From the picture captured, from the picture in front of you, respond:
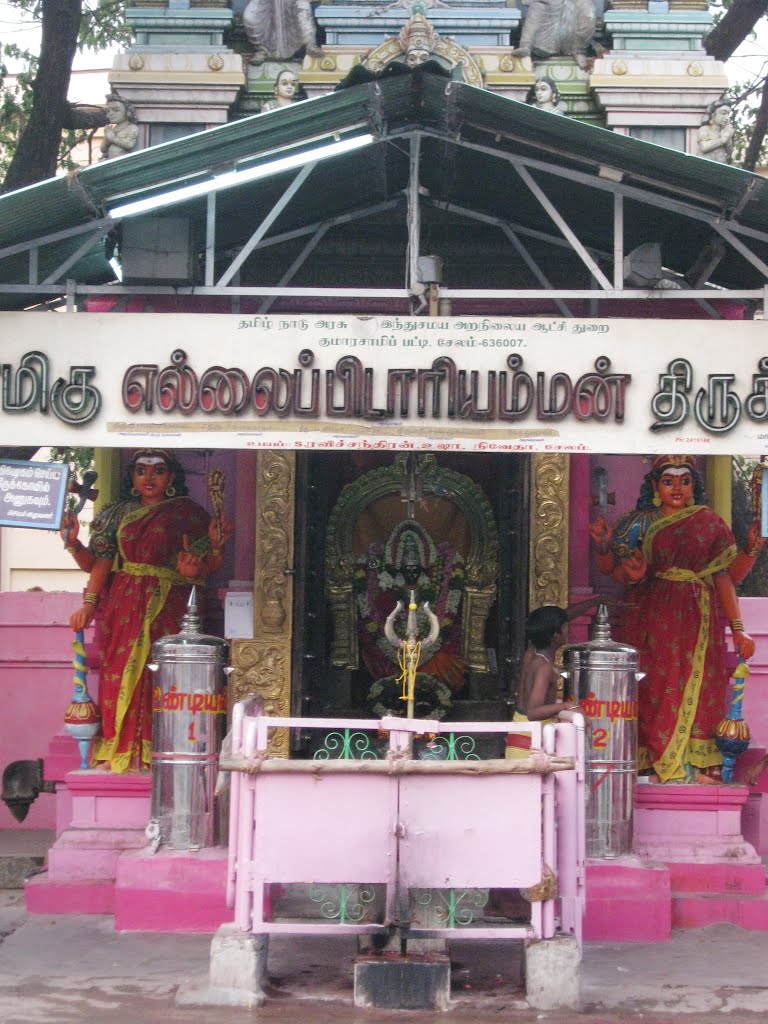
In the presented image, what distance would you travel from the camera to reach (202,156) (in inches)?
299

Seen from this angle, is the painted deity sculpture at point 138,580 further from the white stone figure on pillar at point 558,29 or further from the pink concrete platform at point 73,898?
the white stone figure on pillar at point 558,29

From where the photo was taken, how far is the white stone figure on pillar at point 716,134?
10367 mm

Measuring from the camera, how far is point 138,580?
936 centimetres

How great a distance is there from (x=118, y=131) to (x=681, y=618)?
4.90 m

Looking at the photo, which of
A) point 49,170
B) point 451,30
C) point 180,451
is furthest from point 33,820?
point 451,30

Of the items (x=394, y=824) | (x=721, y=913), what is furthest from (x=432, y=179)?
(x=721, y=913)

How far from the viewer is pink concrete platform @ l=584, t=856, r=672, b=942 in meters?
8.11

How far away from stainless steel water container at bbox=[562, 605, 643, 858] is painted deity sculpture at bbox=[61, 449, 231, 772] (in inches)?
89.0

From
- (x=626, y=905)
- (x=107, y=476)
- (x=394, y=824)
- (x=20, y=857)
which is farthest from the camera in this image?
(x=107, y=476)

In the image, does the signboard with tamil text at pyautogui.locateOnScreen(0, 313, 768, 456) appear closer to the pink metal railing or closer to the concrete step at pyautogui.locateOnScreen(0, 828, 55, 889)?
the pink metal railing

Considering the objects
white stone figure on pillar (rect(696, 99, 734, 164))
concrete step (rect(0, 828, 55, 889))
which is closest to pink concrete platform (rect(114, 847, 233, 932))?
concrete step (rect(0, 828, 55, 889))

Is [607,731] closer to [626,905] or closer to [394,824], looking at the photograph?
[626,905]

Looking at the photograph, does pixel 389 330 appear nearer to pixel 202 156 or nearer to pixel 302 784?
pixel 202 156

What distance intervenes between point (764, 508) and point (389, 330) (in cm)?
216
